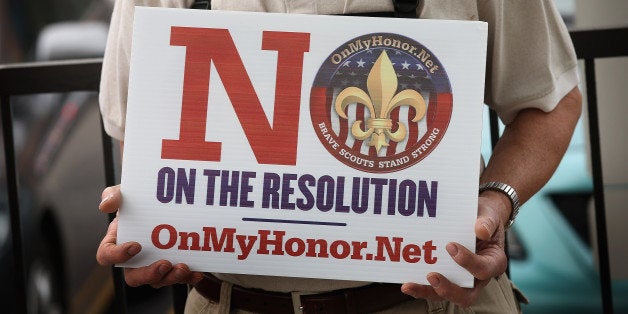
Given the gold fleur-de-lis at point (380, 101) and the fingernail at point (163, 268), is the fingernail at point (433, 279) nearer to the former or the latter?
the gold fleur-de-lis at point (380, 101)

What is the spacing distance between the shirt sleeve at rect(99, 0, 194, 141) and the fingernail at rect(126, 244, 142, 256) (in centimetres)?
38

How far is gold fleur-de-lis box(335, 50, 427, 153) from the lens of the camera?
1.25m

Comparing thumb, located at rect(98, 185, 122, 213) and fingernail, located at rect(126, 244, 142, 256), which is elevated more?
thumb, located at rect(98, 185, 122, 213)

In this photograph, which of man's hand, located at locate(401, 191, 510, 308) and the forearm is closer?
man's hand, located at locate(401, 191, 510, 308)

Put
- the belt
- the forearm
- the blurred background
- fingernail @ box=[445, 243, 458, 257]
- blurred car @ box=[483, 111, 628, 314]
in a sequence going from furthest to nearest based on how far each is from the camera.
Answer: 1. blurred car @ box=[483, 111, 628, 314]
2. the blurred background
3. the forearm
4. the belt
5. fingernail @ box=[445, 243, 458, 257]

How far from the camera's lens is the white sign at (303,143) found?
49.6 inches

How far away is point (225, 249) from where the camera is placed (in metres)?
1.30

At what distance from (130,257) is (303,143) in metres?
0.32

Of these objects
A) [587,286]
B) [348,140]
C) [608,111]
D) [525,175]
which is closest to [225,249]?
[348,140]

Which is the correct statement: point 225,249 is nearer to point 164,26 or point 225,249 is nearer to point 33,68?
point 164,26

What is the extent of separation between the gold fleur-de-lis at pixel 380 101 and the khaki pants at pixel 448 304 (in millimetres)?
310

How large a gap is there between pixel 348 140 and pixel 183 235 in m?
0.29

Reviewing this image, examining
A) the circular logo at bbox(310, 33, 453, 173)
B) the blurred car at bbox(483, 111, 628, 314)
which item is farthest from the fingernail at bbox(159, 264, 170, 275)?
the blurred car at bbox(483, 111, 628, 314)

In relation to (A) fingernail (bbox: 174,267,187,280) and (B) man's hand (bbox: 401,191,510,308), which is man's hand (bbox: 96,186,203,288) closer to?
(A) fingernail (bbox: 174,267,187,280)
